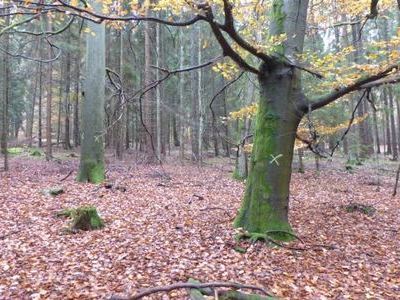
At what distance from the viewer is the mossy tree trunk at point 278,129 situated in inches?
239

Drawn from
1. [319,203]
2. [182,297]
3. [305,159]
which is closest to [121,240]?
[182,297]

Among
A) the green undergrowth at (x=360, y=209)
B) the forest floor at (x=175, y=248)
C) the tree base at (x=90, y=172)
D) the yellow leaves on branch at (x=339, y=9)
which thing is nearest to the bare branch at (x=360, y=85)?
the forest floor at (x=175, y=248)

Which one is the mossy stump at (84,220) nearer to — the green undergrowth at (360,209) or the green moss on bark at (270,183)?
the green moss on bark at (270,183)

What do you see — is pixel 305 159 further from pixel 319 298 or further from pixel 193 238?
pixel 319 298

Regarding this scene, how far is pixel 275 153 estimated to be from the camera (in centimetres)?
609

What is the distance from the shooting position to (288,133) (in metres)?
6.14

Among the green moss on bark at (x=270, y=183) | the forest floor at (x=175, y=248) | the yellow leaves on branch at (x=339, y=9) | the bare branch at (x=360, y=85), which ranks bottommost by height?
the forest floor at (x=175, y=248)

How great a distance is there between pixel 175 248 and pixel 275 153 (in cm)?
217

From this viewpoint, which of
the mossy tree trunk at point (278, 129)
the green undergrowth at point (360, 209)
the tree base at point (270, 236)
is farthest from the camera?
the green undergrowth at point (360, 209)

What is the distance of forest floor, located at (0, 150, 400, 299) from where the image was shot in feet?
14.6

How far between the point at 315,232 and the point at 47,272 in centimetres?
441

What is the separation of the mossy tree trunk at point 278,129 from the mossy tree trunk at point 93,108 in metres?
6.18

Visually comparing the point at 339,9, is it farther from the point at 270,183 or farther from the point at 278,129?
the point at 270,183

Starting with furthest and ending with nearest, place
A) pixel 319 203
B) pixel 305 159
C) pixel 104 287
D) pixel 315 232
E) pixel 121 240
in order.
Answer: pixel 305 159, pixel 319 203, pixel 315 232, pixel 121 240, pixel 104 287
